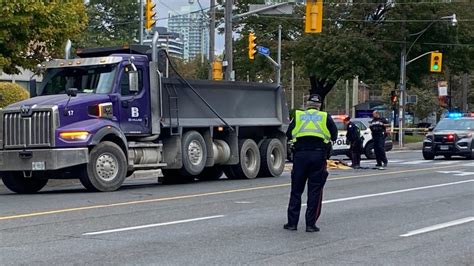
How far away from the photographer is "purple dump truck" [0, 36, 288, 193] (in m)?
14.8

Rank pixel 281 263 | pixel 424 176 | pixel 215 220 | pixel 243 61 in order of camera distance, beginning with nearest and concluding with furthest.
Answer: pixel 281 263 < pixel 215 220 < pixel 424 176 < pixel 243 61

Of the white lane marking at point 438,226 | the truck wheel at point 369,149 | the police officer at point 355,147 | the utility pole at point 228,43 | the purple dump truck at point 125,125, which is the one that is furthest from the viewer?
the truck wheel at point 369,149

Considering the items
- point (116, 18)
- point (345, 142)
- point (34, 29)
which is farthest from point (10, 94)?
point (116, 18)

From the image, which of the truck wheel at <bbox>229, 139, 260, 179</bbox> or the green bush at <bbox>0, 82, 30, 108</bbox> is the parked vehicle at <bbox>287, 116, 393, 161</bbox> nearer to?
the truck wheel at <bbox>229, 139, 260, 179</bbox>

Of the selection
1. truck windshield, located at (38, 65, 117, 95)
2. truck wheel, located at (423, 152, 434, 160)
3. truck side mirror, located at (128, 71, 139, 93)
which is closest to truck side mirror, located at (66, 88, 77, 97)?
truck windshield, located at (38, 65, 117, 95)

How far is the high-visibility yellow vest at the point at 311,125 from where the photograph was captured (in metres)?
10.3

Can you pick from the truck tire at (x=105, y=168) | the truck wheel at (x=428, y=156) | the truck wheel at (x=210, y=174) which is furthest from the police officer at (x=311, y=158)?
the truck wheel at (x=428, y=156)

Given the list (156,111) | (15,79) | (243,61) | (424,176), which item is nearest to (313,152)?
(156,111)

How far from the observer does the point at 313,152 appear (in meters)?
10.2

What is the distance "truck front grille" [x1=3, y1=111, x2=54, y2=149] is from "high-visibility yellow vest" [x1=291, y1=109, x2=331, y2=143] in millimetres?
6051

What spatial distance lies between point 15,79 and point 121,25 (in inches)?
875

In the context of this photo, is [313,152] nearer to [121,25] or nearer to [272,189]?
[272,189]

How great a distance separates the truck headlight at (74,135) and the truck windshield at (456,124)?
62.1ft

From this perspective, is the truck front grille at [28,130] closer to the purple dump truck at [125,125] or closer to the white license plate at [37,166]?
the purple dump truck at [125,125]
